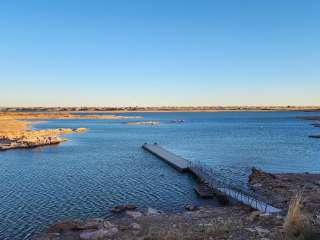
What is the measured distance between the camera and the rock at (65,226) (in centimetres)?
1830

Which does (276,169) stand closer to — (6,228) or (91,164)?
(91,164)

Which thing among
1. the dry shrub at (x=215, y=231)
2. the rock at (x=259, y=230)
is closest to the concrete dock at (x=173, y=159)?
the dry shrub at (x=215, y=231)

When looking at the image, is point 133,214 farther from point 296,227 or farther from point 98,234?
point 296,227

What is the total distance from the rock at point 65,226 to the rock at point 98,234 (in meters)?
1.26

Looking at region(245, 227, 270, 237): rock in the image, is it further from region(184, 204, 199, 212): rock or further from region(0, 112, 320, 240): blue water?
region(0, 112, 320, 240): blue water

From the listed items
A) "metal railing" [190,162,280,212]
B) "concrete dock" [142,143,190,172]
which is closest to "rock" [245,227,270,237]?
"metal railing" [190,162,280,212]

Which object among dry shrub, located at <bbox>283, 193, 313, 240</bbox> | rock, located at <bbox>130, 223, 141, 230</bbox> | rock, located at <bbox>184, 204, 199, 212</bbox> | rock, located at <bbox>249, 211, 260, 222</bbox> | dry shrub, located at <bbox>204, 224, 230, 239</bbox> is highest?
dry shrub, located at <bbox>283, 193, 313, 240</bbox>

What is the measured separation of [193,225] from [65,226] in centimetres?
632

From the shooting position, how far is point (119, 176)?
3281cm

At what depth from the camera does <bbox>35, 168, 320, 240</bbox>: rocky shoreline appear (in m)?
15.1

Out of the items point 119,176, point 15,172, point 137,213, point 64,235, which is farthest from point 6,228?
point 15,172

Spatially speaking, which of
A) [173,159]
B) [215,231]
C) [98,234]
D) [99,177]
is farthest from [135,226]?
[173,159]

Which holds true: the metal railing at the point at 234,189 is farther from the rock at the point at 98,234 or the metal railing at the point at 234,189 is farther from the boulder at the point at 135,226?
the rock at the point at 98,234

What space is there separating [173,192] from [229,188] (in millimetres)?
4012
